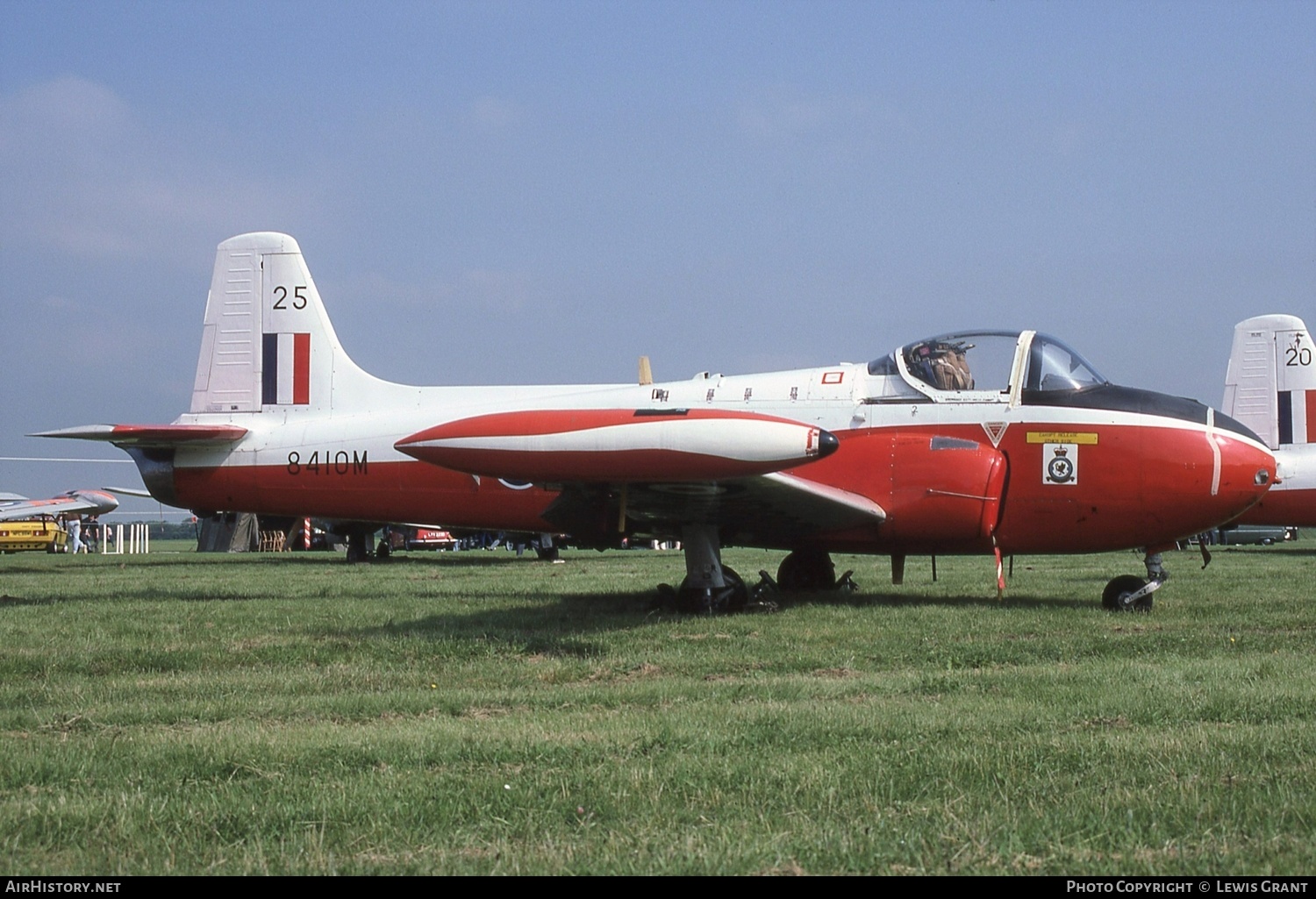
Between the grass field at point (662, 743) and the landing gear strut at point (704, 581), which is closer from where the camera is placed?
the grass field at point (662, 743)

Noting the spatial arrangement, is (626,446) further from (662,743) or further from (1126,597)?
(1126,597)

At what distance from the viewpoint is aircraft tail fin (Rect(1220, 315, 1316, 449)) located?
2167 centimetres

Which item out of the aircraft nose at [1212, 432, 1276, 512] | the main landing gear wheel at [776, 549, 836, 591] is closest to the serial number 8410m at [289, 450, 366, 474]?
the main landing gear wheel at [776, 549, 836, 591]

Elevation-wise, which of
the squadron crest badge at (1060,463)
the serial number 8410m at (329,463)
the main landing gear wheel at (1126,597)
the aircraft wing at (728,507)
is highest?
the serial number 8410m at (329,463)

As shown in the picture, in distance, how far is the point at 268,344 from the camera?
13000 mm

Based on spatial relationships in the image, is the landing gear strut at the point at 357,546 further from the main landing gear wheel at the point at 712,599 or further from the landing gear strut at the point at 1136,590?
the landing gear strut at the point at 1136,590

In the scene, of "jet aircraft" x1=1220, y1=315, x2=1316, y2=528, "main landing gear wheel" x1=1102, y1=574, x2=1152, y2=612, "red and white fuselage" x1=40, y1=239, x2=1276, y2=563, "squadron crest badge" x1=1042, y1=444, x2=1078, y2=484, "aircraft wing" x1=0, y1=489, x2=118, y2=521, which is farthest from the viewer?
"aircraft wing" x1=0, y1=489, x2=118, y2=521

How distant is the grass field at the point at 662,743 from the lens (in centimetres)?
331

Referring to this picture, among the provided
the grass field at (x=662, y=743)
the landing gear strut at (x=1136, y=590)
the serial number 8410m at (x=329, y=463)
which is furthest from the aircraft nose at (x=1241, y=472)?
the serial number 8410m at (x=329, y=463)

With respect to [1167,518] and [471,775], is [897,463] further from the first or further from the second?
[471,775]

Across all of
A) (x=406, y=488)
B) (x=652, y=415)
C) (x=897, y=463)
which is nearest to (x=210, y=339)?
(x=406, y=488)

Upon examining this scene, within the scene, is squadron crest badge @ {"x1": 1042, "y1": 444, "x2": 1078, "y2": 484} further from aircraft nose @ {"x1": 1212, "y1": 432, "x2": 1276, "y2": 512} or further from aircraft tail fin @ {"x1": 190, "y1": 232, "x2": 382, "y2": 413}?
aircraft tail fin @ {"x1": 190, "y1": 232, "x2": 382, "y2": 413}

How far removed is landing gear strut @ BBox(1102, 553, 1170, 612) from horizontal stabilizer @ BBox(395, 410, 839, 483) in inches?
155

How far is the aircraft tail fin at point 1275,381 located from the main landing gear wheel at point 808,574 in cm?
1265
